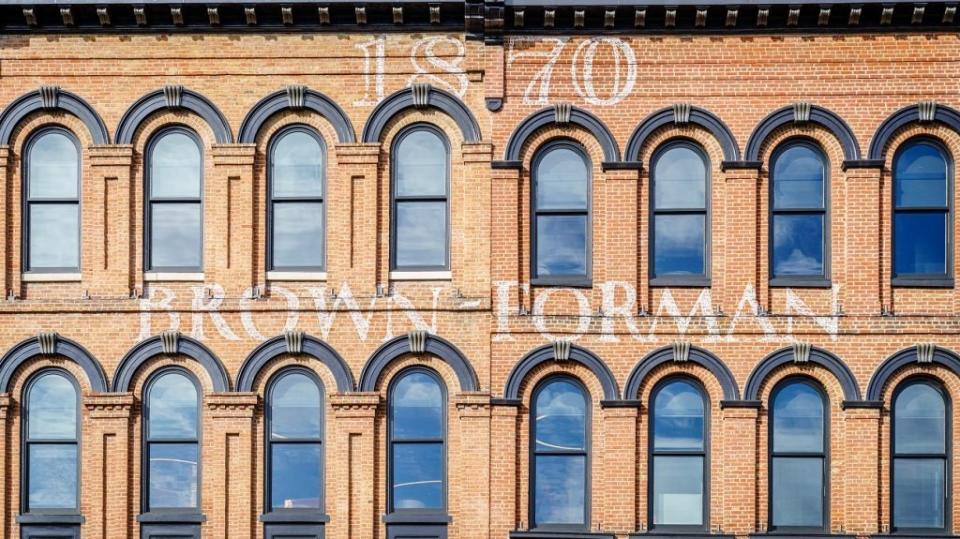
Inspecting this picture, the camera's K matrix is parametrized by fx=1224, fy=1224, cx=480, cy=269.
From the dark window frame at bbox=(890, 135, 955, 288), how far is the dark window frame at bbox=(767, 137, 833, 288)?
94 cm

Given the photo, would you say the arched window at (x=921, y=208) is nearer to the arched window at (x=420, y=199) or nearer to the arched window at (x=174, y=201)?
the arched window at (x=420, y=199)

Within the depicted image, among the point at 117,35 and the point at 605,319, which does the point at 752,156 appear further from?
the point at 117,35

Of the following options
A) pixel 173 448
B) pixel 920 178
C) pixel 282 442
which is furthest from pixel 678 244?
pixel 173 448

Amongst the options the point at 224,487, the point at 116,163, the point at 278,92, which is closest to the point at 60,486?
the point at 224,487

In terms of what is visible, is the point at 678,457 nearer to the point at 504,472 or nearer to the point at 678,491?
the point at 678,491

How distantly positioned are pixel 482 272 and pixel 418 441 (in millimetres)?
2741

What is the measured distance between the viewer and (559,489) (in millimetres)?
18516

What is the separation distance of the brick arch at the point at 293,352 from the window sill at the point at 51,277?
2970 millimetres

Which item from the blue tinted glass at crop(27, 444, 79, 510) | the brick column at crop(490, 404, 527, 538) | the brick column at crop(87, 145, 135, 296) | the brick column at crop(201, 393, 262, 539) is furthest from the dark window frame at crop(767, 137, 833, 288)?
the blue tinted glass at crop(27, 444, 79, 510)

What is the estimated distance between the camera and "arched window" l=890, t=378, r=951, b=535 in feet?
60.2

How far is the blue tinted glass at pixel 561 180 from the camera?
61.5 ft

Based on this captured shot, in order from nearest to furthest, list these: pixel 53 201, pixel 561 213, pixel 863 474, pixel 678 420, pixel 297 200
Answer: pixel 863 474 < pixel 678 420 < pixel 561 213 < pixel 297 200 < pixel 53 201

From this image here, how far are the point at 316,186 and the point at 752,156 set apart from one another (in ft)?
21.8

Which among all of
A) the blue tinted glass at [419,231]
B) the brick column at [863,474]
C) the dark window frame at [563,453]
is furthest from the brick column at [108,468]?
the brick column at [863,474]
